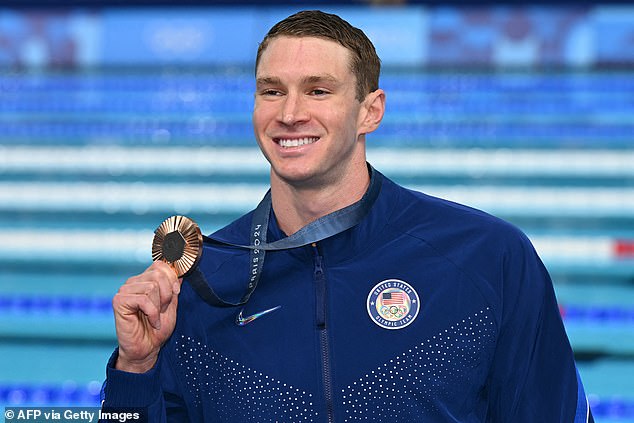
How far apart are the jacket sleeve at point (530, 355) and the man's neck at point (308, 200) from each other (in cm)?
27

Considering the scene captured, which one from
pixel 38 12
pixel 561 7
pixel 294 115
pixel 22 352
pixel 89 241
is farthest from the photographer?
pixel 38 12

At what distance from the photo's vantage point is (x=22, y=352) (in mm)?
4473

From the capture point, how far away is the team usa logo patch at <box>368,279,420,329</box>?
1439 mm

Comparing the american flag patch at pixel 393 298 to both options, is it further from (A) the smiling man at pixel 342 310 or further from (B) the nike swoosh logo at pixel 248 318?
(B) the nike swoosh logo at pixel 248 318

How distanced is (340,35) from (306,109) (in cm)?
14

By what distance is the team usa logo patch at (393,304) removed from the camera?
1.44 meters

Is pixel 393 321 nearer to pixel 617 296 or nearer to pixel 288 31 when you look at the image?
pixel 288 31

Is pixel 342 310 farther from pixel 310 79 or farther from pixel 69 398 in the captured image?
pixel 69 398

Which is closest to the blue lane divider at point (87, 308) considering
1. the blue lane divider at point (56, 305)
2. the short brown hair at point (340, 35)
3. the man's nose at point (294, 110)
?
the blue lane divider at point (56, 305)

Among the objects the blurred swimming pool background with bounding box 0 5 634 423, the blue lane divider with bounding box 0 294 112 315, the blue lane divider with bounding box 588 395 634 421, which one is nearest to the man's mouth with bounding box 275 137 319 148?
the blue lane divider with bounding box 588 395 634 421

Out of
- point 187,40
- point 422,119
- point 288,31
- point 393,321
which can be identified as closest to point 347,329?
point 393,321

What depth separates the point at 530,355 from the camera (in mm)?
1432

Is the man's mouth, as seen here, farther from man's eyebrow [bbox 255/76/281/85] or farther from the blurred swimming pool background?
the blurred swimming pool background

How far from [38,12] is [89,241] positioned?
1808mm
